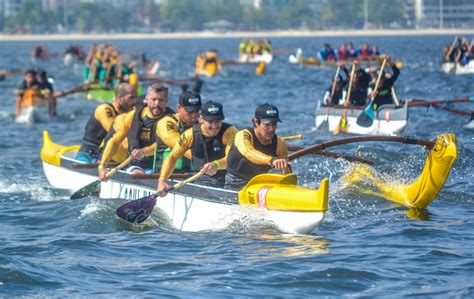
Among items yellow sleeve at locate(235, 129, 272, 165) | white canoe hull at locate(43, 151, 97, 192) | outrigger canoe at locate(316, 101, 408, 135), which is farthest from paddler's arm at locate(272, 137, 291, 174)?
outrigger canoe at locate(316, 101, 408, 135)

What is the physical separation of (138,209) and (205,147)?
1370 millimetres

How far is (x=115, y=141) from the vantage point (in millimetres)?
16844

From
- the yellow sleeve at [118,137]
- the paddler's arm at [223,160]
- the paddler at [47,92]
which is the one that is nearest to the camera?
the paddler's arm at [223,160]

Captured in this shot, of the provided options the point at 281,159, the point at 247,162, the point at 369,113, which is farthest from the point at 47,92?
the point at 281,159

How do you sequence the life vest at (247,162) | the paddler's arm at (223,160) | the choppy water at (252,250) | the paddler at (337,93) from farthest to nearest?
the paddler at (337,93) < the paddler's arm at (223,160) < the life vest at (247,162) < the choppy water at (252,250)

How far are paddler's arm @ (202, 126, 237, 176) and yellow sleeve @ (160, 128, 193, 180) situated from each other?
0.41 metres

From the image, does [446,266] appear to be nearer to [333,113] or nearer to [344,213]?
[344,213]

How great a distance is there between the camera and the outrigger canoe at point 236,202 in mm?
13500

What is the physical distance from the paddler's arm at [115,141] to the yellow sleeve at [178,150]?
197cm

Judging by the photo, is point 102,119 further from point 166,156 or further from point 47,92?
point 47,92

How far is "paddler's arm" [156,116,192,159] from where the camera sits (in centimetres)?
1583

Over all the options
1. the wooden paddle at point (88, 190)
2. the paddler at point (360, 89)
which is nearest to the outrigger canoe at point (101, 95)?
the paddler at point (360, 89)

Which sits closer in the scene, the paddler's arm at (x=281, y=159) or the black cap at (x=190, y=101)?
the paddler's arm at (x=281, y=159)

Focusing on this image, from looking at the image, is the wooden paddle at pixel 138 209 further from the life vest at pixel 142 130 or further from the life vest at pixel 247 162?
the life vest at pixel 247 162
